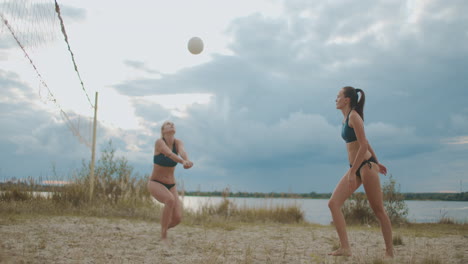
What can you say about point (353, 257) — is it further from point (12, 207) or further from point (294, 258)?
point (12, 207)

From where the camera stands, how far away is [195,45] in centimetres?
843

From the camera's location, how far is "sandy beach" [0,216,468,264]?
185 inches

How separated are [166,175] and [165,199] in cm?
46

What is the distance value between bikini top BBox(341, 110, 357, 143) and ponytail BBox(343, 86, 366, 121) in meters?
0.18

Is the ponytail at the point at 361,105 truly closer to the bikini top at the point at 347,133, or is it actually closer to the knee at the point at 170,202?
the bikini top at the point at 347,133

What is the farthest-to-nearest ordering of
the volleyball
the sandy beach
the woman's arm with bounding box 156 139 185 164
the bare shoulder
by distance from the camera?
the volleyball < the woman's arm with bounding box 156 139 185 164 < the sandy beach < the bare shoulder

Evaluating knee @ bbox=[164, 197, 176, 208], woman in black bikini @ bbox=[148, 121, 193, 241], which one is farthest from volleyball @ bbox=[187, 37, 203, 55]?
knee @ bbox=[164, 197, 176, 208]

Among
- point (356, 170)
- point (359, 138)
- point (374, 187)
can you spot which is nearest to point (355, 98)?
point (359, 138)

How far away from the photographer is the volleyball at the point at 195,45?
839 cm

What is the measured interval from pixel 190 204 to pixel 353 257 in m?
8.05

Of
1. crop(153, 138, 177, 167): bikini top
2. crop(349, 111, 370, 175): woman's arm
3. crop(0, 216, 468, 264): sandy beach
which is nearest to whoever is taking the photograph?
crop(349, 111, 370, 175): woman's arm

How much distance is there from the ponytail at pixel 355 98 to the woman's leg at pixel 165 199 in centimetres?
295

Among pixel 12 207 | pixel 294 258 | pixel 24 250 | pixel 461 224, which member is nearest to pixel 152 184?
pixel 24 250

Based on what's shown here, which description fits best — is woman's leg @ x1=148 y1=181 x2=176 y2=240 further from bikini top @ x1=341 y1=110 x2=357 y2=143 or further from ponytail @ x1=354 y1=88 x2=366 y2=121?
ponytail @ x1=354 y1=88 x2=366 y2=121
